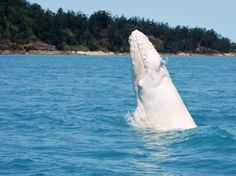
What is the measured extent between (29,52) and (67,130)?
170299 mm

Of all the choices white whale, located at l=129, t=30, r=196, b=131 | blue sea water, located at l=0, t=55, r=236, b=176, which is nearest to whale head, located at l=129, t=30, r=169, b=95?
white whale, located at l=129, t=30, r=196, b=131

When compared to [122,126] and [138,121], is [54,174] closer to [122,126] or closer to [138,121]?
[138,121]

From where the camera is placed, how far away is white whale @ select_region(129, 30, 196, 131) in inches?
534

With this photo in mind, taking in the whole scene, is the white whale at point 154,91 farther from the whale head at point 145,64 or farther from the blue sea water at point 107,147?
the blue sea water at point 107,147

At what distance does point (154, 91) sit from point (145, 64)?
59 cm

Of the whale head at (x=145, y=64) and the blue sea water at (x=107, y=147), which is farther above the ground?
the whale head at (x=145, y=64)

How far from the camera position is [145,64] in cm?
1362

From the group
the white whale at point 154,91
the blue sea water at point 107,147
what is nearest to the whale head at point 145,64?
the white whale at point 154,91

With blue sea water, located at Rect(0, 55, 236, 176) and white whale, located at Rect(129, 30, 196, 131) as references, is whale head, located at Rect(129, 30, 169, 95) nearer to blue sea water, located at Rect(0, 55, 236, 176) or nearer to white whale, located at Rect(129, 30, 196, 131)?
white whale, located at Rect(129, 30, 196, 131)

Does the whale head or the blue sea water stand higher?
the whale head

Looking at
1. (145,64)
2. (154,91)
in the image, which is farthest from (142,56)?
(154,91)

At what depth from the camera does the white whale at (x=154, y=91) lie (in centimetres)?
1355

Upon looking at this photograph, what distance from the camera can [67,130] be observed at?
56.2 ft

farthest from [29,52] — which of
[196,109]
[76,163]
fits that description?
[76,163]
